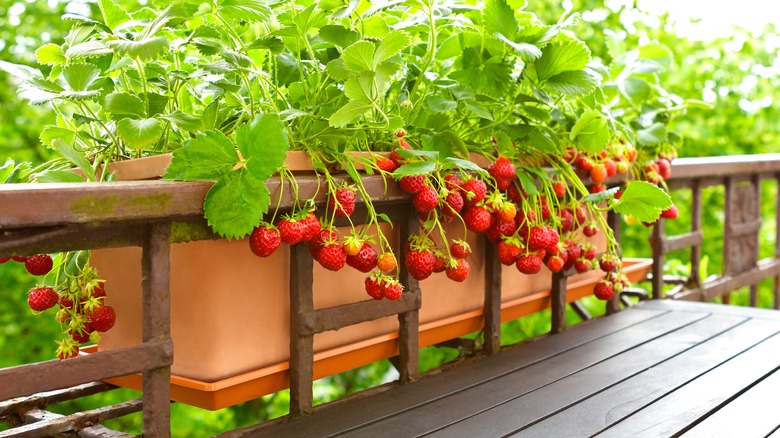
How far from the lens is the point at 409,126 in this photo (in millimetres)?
1439

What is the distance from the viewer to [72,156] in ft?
3.62

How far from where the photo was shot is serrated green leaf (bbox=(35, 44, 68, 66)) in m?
1.20

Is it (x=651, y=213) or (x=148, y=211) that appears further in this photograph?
(x=651, y=213)

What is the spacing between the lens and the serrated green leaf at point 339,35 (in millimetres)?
1147

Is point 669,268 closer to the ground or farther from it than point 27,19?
closer to the ground

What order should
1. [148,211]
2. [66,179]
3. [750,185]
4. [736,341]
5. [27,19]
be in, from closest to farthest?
[148,211], [66,179], [736,341], [750,185], [27,19]

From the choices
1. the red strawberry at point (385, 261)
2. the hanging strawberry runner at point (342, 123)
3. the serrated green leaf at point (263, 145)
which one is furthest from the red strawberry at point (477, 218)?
the serrated green leaf at point (263, 145)

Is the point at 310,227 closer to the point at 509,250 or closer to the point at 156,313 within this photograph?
the point at 156,313

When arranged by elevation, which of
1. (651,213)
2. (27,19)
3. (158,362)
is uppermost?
(27,19)

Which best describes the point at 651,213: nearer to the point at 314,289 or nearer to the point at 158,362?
the point at 314,289

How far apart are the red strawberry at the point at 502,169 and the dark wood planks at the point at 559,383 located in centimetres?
35

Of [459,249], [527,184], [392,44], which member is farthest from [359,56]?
[527,184]

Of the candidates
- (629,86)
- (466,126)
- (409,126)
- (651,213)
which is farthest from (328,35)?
(629,86)

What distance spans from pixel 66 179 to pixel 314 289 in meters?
0.39
